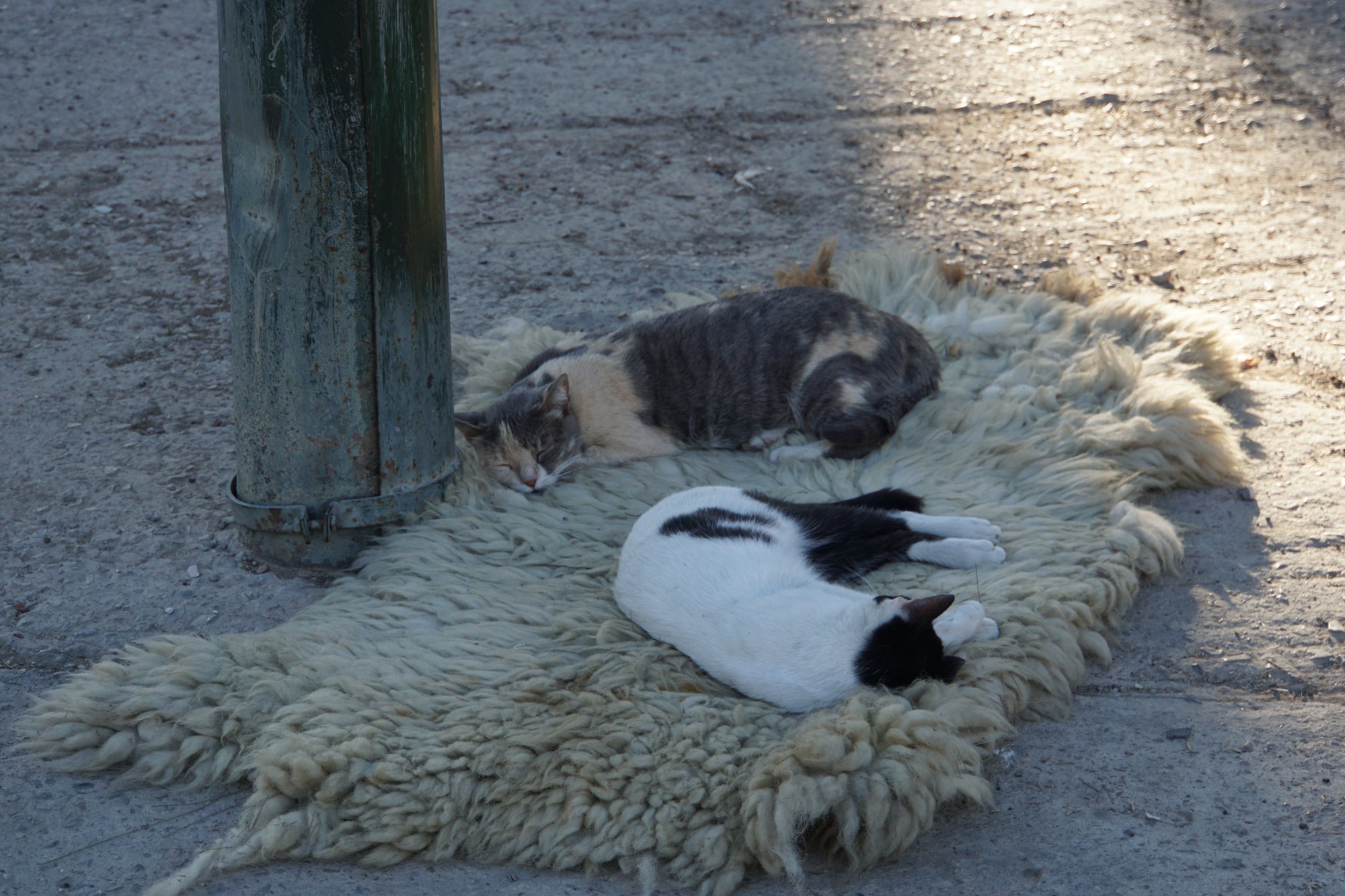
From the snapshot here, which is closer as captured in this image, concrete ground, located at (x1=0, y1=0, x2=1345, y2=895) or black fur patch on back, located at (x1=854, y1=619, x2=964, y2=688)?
concrete ground, located at (x1=0, y1=0, x2=1345, y2=895)

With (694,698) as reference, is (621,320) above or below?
above

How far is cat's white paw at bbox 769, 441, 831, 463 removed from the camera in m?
3.18

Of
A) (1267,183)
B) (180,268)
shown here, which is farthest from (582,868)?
(1267,183)

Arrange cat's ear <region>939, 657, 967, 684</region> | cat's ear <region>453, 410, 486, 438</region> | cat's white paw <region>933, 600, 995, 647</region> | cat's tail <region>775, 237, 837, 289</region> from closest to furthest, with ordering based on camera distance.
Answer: cat's ear <region>939, 657, 967, 684</region> < cat's white paw <region>933, 600, 995, 647</region> < cat's ear <region>453, 410, 486, 438</region> < cat's tail <region>775, 237, 837, 289</region>

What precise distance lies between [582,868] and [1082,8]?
5.61 m

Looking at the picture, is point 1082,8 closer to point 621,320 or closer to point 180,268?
point 621,320

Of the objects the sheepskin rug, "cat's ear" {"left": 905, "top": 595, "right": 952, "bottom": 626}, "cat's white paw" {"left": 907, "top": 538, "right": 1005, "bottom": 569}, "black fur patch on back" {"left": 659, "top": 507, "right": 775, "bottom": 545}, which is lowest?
the sheepskin rug

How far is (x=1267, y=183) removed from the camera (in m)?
4.58

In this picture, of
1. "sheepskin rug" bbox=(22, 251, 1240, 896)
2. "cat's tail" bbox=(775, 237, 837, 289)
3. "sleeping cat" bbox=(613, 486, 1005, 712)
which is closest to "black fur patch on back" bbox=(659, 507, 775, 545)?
"sleeping cat" bbox=(613, 486, 1005, 712)

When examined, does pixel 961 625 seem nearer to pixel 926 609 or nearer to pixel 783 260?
pixel 926 609

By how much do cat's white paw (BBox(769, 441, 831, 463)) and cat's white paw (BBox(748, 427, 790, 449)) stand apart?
79 millimetres

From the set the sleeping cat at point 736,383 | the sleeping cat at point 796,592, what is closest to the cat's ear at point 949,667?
the sleeping cat at point 796,592

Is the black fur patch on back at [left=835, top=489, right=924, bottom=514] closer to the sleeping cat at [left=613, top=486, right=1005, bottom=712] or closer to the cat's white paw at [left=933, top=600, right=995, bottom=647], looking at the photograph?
the sleeping cat at [left=613, top=486, right=1005, bottom=712]

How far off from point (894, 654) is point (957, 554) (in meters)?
0.54
